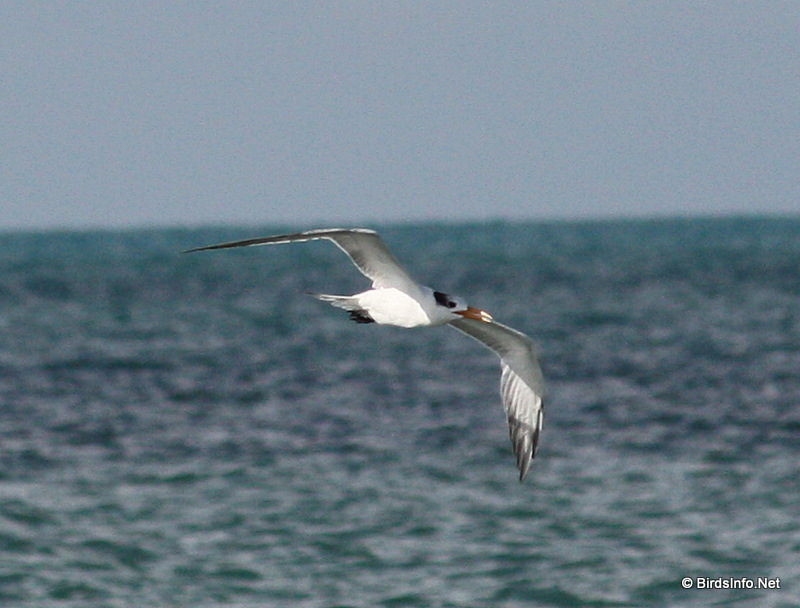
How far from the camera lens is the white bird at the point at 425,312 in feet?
35.7

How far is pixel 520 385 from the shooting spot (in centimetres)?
1383

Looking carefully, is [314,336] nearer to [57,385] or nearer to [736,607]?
[57,385]

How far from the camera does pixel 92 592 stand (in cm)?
1672

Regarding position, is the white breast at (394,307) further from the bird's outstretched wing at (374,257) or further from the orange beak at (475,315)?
the orange beak at (475,315)

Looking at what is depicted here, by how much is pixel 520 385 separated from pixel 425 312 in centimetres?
266

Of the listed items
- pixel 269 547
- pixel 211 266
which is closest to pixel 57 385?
pixel 269 547

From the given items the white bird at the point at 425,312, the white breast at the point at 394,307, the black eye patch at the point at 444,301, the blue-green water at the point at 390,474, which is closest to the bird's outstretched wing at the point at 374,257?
the white bird at the point at 425,312

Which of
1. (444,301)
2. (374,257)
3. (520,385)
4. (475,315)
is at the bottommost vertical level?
(520,385)

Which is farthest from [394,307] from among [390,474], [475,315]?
[390,474]

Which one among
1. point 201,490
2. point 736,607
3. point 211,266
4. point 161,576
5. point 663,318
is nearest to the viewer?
point 736,607

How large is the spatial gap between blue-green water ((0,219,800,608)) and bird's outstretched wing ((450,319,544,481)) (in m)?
3.17

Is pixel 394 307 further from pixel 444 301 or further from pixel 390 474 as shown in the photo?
pixel 390 474

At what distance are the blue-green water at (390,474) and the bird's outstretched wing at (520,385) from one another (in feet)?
10.4

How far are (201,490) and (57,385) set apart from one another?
12.3 metres
